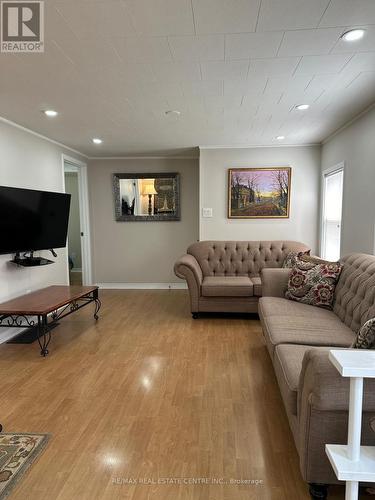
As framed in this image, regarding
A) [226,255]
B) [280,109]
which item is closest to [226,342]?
[226,255]

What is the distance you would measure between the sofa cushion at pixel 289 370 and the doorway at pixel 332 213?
2.47m

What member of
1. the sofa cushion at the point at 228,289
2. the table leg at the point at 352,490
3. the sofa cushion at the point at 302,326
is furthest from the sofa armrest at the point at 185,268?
the table leg at the point at 352,490

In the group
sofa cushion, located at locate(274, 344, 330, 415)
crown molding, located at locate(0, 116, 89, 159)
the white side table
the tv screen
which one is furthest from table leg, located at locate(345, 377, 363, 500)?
crown molding, located at locate(0, 116, 89, 159)

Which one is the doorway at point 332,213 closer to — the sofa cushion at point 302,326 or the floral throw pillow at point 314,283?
the floral throw pillow at point 314,283

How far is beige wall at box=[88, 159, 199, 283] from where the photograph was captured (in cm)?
542

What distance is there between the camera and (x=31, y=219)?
11.2 ft

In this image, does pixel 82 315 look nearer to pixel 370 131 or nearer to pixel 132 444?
pixel 132 444

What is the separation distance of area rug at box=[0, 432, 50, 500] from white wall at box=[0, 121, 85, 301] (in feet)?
6.02

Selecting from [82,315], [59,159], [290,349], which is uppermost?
[59,159]

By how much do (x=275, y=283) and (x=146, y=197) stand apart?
309 cm

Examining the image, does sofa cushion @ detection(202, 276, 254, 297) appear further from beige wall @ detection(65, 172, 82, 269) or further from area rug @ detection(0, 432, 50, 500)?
beige wall @ detection(65, 172, 82, 269)

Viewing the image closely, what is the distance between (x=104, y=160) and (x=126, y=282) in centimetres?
221

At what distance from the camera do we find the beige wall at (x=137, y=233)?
5418 mm

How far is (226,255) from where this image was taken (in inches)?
177
